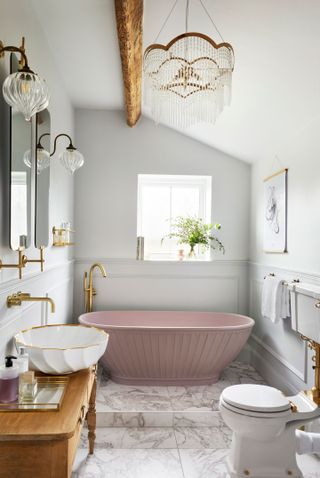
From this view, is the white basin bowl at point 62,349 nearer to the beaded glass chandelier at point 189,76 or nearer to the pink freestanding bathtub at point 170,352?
the pink freestanding bathtub at point 170,352

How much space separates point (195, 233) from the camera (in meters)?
4.07

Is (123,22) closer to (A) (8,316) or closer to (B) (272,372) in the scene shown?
(A) (8,316)

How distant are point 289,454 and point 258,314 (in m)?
1.89

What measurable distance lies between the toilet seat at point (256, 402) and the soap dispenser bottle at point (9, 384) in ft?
3.48

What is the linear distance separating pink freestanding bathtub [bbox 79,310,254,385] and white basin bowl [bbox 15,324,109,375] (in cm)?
107

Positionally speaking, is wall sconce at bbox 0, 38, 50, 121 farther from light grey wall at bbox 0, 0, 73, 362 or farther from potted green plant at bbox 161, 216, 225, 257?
potted green plant at bbox 161, 216, 225, 257

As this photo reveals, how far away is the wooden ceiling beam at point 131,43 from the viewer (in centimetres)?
210

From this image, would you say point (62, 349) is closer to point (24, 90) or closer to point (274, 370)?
point (24, 90)

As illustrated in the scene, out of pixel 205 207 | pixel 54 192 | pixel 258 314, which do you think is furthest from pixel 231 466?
pixel 205 207

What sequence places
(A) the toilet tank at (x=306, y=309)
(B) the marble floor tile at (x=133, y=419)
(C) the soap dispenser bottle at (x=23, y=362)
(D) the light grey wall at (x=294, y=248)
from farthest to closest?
1. (B) the marble floor tile at (x=133, y=419)
2. (D) the light grey wall at (x=294, y=248)
3. (A) the toilet tank at (x=306, y=309)
4. (C) the soap dispenser bottle at (x=23, y=362)

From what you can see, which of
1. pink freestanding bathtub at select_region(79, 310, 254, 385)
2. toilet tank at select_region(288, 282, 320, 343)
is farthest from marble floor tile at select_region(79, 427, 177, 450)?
toilet tank at select_region(288, 282, 320, 343)

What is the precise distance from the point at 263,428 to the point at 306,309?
801mm

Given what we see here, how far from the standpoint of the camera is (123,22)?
7.12 ft

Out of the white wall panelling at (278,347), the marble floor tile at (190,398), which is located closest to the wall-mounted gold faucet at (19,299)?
the marble floor tile at (190,398)
